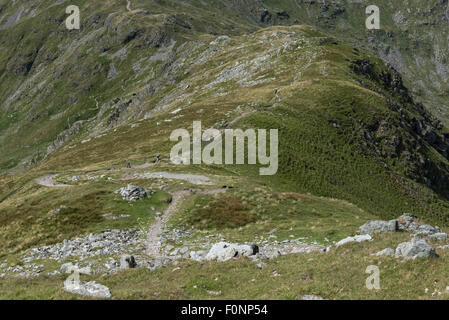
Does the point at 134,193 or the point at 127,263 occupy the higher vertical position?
the point at 134,193

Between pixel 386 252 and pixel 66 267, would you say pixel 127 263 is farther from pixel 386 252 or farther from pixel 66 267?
pixel 386 252

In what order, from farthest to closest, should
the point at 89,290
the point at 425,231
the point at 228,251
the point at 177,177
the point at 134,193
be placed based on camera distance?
the point at 177,177 → the point at 134,193 → the point at 425,231 → the point at 228,251 → the point at 89,290

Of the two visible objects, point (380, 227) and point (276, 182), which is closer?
point (380, 227)

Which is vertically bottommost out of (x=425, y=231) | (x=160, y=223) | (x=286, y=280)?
(x=160, y=223)

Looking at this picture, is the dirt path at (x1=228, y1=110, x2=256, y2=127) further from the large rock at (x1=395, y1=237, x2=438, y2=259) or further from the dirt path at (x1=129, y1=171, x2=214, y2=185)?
the large rock at (x1=395, y1=237, x2=438, y2=259)

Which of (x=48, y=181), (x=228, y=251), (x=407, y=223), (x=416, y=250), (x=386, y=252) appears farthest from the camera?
(x=48, y=181)

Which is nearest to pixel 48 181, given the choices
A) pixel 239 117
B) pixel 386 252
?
pixel 239 117

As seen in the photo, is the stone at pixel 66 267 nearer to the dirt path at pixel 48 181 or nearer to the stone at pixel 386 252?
the stone at pixel 386 252
